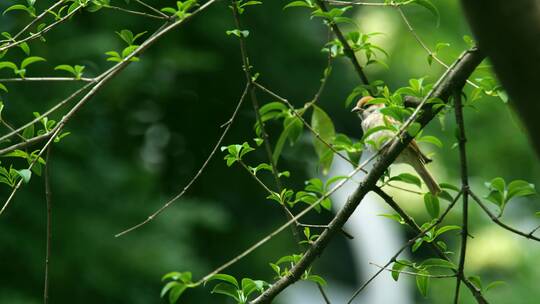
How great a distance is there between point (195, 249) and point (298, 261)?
19.3ft

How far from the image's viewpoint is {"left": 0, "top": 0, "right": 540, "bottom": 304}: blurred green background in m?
6.84

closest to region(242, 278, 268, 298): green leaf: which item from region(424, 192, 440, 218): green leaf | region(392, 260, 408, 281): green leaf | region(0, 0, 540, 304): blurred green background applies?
region(392, 260, 408, 281): green leaf

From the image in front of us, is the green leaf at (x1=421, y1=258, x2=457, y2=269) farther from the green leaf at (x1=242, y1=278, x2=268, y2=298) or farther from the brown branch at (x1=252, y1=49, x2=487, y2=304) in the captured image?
the green leaf at (x1=242, y1=278, x2=268, y2=298)

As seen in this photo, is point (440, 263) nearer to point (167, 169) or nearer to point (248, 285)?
point (248, 285)

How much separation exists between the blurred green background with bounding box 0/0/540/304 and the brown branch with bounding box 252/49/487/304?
3.48 m

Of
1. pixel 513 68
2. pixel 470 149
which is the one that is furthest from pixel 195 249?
pixel 513 68

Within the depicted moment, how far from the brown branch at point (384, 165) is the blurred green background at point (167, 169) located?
3.48 metres

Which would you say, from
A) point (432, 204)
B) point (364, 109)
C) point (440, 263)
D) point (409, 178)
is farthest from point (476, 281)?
point (364, 109)

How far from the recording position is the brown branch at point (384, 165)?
219 cm

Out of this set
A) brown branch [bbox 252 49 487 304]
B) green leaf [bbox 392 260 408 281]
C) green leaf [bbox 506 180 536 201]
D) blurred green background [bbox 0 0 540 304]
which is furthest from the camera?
blurred green background [bbox 0 0 540 304]

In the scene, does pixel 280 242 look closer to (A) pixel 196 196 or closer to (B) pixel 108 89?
(A) pixel 196 196

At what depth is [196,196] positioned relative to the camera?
336 inches

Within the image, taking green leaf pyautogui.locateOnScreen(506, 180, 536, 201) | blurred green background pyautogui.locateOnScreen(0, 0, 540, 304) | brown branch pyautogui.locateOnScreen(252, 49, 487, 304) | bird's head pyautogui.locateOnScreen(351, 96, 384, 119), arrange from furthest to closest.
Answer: blurred green background pyautogui.locateOnScreen(0, 0, 540, 304) < bird's head pyautogui.locateOnScreen(351, 96, 384, 119) < brown branch pyautogui.locateOnScreen(252, 49, 487, 304) < green leaf pyautogui.locateOnScreen(506, 180, 536, 201)

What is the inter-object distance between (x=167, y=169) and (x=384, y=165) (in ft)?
21.1
